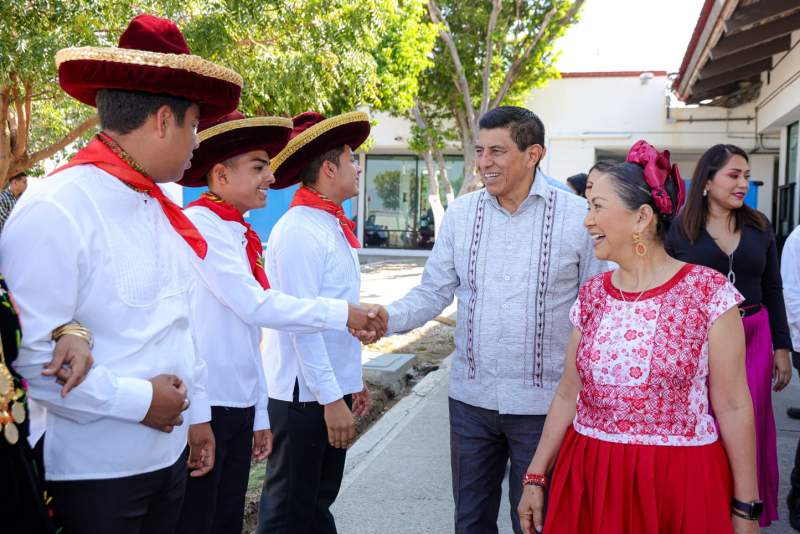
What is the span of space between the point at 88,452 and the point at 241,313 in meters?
1.03

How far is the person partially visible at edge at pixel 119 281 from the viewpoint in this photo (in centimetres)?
178

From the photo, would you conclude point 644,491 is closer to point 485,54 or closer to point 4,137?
point 4,137

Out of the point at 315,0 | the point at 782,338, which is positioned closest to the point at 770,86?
the point at 315,0

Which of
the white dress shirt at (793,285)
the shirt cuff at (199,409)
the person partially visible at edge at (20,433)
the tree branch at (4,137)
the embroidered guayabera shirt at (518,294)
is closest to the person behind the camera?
the person partially visible at edge at (20,433)

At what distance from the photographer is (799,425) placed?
630cm

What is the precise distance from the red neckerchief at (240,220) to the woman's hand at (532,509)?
135 centimetres

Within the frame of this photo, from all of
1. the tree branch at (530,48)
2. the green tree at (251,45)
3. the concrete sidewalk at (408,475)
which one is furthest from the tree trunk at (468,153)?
the concrete sidewalk at (408,475)

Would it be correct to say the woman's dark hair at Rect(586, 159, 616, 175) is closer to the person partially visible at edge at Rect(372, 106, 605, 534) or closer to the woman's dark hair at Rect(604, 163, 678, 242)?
the woman's dark hair at Rect(604, 163, 678, 242)

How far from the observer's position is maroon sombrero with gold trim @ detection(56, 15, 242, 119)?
1.97 meters

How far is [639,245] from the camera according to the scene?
2535 millimetres

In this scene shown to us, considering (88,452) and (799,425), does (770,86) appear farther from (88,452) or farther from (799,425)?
(88,452)

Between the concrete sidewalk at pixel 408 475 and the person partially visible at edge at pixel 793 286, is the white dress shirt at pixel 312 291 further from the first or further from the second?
the person partially visible at edge at pixel 793 286

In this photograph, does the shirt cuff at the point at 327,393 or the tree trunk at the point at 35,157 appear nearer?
the shirt cuff at the point at 327,393

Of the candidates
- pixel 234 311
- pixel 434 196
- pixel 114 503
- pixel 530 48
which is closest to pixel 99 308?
pixel 114 503
